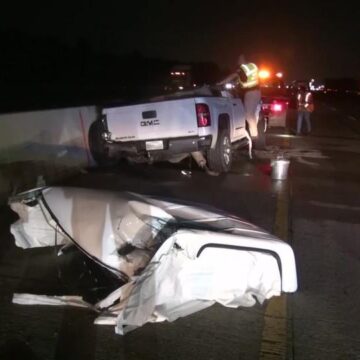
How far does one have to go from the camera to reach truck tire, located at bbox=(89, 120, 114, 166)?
36.9 feet

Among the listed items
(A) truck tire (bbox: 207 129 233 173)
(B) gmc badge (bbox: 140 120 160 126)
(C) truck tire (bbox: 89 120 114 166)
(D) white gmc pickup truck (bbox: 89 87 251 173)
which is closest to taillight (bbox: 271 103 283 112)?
(D) white gmc pickup truck (bbox: 89 87 251 173)

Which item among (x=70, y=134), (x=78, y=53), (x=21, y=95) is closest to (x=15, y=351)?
(x=70, y=134)

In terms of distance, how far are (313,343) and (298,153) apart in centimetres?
1149

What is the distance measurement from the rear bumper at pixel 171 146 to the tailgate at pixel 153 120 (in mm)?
88

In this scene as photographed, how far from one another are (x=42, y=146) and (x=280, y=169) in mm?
4304

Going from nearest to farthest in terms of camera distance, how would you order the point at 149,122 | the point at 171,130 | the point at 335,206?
1. the point at 335,206
2. the point at 171,130
3. the point at 149,122

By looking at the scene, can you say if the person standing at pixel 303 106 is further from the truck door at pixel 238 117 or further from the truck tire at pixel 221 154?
the truck tire at pixel 221 154

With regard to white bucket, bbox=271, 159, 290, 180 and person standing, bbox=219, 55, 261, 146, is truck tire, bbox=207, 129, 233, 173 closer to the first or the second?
white bucket, bbox=271, 159, 290, 180

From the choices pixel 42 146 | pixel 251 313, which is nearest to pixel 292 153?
pixel 42 146

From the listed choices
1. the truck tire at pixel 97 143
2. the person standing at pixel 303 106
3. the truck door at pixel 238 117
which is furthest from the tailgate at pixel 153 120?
the person standing at pixel 303 106

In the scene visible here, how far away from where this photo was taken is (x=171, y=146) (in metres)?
10.6

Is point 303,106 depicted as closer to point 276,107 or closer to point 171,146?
point 276,107

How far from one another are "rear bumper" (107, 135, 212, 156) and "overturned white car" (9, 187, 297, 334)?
16.2 ft

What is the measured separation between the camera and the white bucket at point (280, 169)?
35.8 ft
